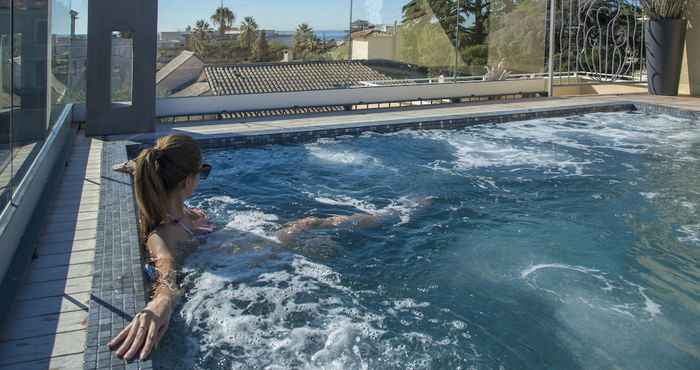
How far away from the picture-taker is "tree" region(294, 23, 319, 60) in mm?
8961

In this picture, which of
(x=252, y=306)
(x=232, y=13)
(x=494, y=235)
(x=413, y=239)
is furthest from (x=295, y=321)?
(x=232, y=13)

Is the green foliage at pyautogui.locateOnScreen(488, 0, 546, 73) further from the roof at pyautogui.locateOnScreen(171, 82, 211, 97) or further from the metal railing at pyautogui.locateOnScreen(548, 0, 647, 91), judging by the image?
the roof at pyautogui.locateOnScreen(171, 82, 211, 97)

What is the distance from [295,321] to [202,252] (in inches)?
35.0

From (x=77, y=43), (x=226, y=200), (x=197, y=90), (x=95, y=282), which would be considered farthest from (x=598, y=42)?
(x=95, y=282)

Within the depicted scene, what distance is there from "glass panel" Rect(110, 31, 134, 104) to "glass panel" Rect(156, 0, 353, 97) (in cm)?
43

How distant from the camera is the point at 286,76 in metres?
9.09

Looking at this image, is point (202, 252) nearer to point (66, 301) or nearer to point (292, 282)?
point (292, 282)

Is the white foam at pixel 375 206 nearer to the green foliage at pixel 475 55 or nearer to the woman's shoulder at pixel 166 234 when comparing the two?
the woman's shoulder at pixel 166 234

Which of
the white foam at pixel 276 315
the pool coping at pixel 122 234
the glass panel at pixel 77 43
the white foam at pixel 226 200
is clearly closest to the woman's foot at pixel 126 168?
the pool coping at pixel 122 234

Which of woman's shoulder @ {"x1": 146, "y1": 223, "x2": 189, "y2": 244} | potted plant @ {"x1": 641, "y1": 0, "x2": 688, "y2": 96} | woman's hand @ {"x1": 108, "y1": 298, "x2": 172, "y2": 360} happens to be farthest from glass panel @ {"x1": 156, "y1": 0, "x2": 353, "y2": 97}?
woman's hand @ {"x1": 108, "y1": 298, "x2": 172, "y2": 360}

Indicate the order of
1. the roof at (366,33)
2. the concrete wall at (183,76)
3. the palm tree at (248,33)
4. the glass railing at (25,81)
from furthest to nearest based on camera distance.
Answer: the roof at (366,33) < the palm tree at (248,33) < the concrete wall at (183,76) < the glass railing at (25,81)

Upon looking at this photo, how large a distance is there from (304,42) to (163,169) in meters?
6.35

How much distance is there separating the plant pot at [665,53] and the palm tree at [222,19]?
7.45 metres

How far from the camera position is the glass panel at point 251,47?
26.7 feet
